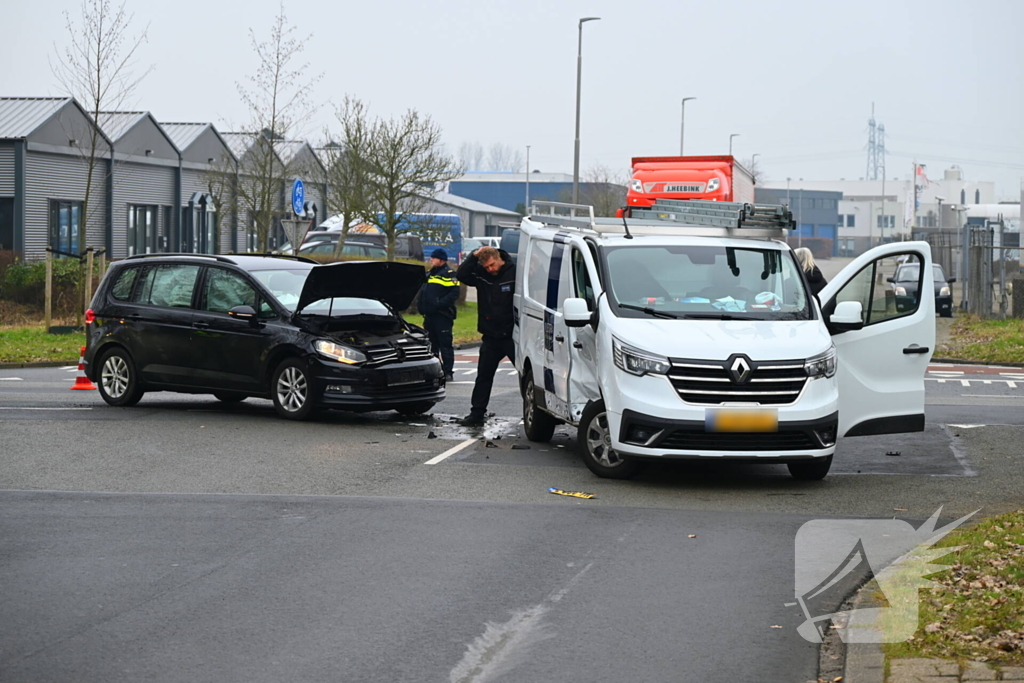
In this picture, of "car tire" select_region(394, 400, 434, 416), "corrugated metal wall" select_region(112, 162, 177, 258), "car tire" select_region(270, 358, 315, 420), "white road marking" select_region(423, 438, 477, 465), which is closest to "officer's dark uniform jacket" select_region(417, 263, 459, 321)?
"car tire" select_region(394, 400, 434, 416)

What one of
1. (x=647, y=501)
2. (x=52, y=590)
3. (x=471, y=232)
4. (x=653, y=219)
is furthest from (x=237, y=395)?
(x=471, y=232)

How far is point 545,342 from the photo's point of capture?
37.8ft

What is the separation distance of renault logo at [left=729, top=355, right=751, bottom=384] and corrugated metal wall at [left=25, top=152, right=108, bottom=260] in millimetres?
33717

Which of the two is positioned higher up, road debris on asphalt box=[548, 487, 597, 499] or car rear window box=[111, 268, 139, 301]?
car rear window box=[111, 268, 139, 301]

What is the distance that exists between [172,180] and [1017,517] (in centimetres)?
4690

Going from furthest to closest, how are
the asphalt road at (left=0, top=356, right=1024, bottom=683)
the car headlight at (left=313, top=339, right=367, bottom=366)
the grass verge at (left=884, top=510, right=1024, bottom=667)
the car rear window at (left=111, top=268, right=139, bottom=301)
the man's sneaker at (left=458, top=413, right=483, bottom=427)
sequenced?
1. the car rear window at (left=111, top=268, right=139, bottom=301)
2. the man's sneaker at (left=458, top=413, right=483, bottom=427)
3. the car headlight at (left=313, top=339, right=367, bottom=366)
4. the asphalt road at (left=0, top=356, right=1024, bottom=683)
5. the grass verge at (left=884, top=510, right=1024, bottom=667)

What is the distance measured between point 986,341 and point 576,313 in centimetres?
1702

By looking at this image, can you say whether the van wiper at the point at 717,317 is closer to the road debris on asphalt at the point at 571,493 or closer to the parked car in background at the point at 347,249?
the road debris on asphalt at the point at 571,493

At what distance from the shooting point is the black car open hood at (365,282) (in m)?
13.2

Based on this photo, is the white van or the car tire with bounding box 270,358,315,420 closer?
the white van

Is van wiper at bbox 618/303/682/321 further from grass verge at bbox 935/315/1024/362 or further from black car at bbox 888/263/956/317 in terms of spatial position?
grass verge at bbox 935/315/1024/362

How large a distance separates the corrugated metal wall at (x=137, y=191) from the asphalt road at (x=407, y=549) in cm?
3507

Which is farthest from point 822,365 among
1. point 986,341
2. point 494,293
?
point 986,341

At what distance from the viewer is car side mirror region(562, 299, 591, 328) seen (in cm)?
993
